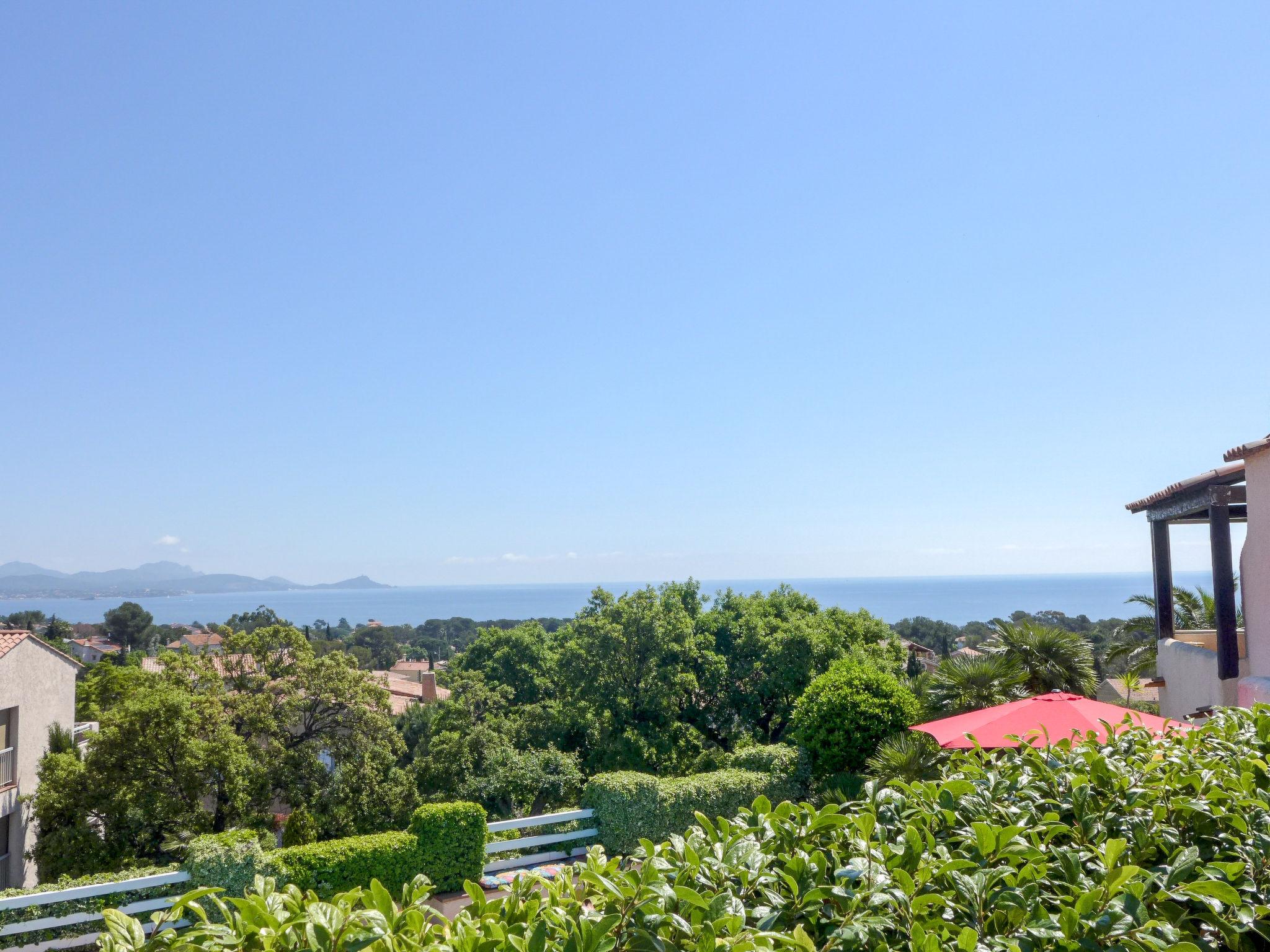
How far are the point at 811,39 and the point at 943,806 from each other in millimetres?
9960

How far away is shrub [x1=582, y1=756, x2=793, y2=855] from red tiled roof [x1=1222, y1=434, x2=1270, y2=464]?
6.44 meters

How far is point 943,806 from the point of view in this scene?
236 cm

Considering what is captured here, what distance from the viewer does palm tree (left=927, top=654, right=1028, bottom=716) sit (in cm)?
1130

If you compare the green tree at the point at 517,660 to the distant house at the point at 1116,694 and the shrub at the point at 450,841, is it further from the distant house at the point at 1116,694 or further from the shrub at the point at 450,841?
the distant house at the point at 1116,694

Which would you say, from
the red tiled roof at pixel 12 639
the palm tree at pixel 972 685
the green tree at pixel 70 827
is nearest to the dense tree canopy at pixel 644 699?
the palm tree at pixel 972 685

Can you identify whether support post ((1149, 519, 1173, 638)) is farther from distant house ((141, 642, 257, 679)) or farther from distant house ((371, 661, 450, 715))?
distant house ((371, 661, 450, 715))

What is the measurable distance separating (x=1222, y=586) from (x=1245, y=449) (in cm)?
171

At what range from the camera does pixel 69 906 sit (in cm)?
798

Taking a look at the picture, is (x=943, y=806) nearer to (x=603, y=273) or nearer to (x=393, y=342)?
(x=603, y=273)

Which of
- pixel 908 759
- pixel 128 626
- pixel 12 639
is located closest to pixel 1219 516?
pixel 908 759

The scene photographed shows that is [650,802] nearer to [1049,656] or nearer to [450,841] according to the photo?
[450,841]

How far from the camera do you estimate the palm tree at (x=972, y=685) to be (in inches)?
445

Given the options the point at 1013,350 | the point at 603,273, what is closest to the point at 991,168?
the point at 1013,350

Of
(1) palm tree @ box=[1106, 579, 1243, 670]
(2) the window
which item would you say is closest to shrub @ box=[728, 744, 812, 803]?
(1) palm tree @ box=[1106, 579, 1243, 670]
